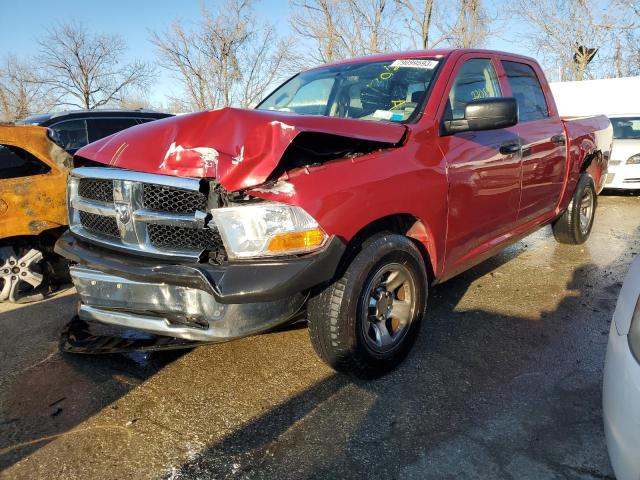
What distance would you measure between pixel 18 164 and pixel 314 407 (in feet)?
12.4

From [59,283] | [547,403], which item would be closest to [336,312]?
[547,403]

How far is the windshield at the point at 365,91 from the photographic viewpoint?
3127 mm

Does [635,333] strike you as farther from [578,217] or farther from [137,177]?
[578,217]

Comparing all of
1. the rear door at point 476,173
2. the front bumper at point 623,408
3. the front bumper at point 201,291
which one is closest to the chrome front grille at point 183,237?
the front bumper at point 201,291

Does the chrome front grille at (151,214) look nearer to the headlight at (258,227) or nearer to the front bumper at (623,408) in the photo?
the headlight at (258,227)

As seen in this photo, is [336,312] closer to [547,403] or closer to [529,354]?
[547,403]

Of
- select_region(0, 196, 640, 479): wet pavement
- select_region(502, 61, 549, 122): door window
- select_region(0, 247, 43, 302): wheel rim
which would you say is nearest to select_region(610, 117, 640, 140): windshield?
select_region(502, 61, 549, 122): door window

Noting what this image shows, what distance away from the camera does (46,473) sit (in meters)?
2.12

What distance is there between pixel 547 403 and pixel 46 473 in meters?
2.45

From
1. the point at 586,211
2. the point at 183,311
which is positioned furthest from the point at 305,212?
the point at 586,211

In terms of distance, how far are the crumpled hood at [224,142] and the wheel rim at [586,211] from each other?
12.7ft

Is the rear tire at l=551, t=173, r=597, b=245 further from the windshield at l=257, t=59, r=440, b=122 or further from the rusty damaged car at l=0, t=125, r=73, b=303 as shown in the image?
the rusty damaged car at l=0, t=125, r=73, b=303

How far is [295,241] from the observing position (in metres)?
2.23

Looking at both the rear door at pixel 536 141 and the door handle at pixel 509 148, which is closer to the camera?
the door handle at pixel 509 148
